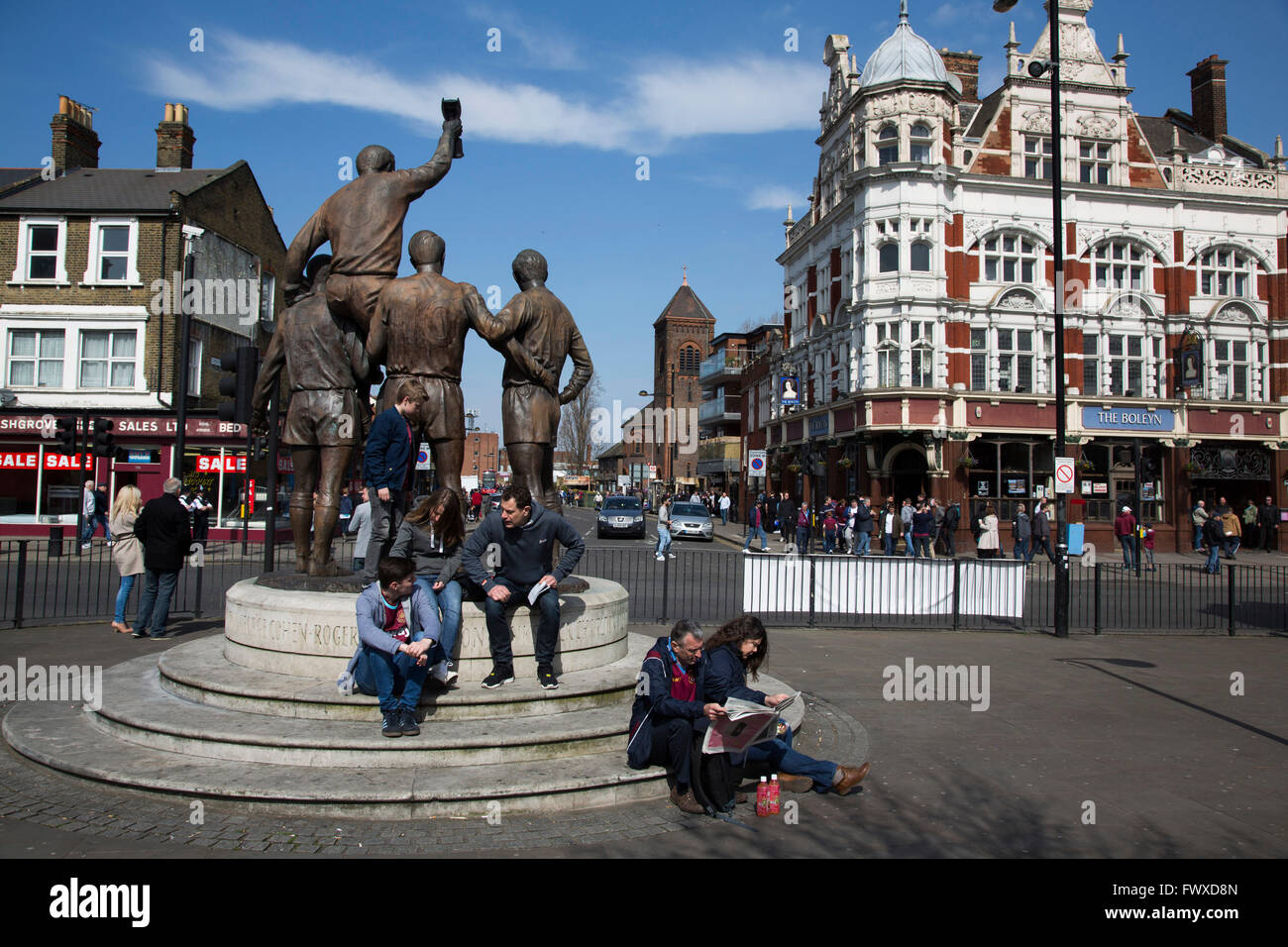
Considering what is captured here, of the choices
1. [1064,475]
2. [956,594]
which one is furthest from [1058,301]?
[956,594]

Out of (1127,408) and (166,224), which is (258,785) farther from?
(1127,408)

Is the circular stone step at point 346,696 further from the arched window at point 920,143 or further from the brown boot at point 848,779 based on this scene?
the arched window at point 920,143

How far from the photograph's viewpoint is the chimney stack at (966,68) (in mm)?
37125

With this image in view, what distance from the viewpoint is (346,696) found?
5.65 meters

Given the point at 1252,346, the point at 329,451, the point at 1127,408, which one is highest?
the point at 1252,346

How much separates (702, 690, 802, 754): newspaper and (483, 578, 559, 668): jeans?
1.47 meters

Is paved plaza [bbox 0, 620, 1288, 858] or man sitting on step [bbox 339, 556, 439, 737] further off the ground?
man sitting on step [bbox 339, 556, 439, 737]

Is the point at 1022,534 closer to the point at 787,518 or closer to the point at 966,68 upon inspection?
the point at 787,518

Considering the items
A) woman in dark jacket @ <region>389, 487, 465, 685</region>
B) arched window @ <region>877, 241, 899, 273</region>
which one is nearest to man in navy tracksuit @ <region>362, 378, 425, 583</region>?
woman in dark jacket @ <region>389, 487, 465, 685</region>

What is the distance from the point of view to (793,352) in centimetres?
3956

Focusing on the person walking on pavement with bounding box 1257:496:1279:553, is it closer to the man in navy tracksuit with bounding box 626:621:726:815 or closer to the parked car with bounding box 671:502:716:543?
the parked car with bounding box 671:502:716:543

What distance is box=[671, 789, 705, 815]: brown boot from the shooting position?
16.2 ft
